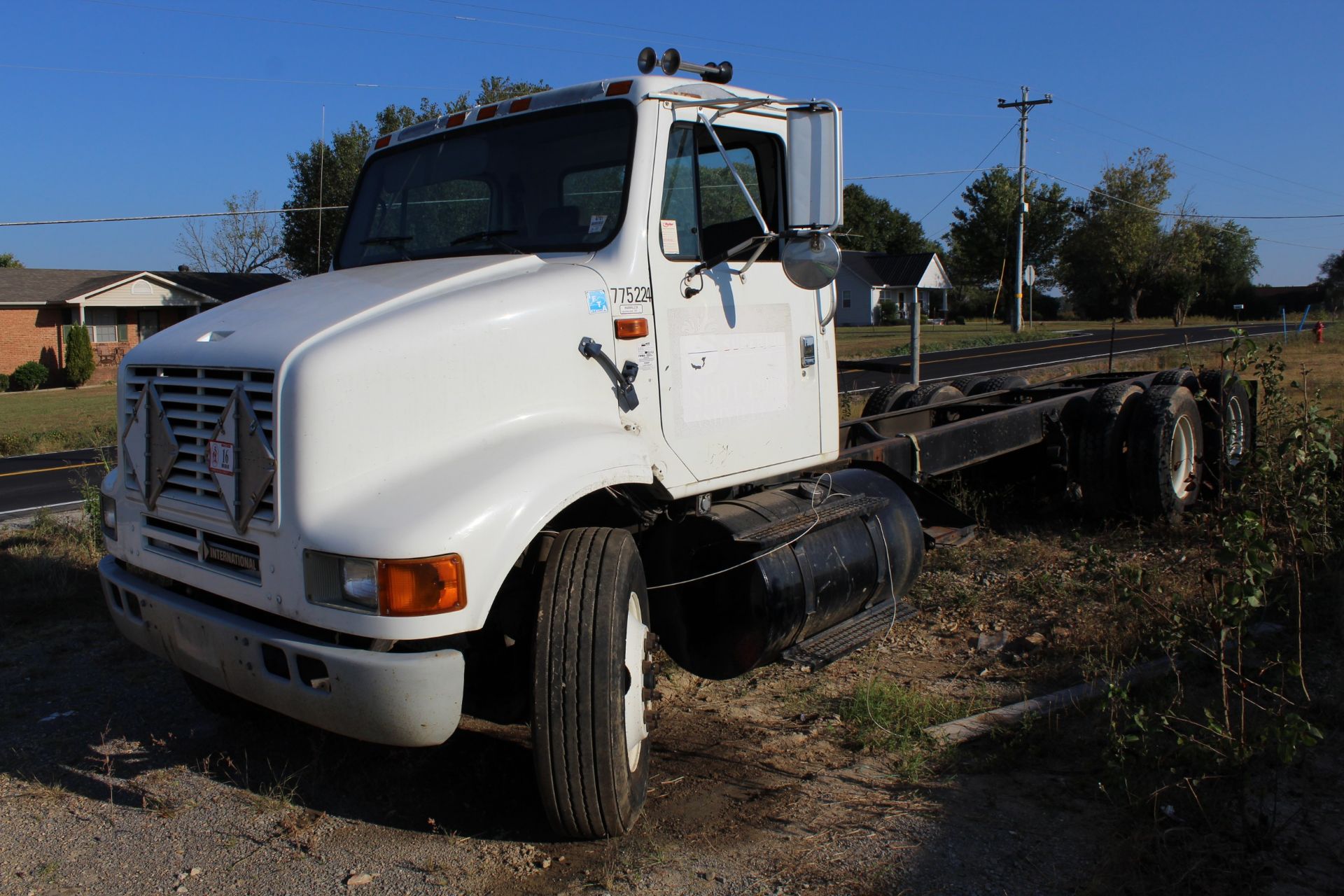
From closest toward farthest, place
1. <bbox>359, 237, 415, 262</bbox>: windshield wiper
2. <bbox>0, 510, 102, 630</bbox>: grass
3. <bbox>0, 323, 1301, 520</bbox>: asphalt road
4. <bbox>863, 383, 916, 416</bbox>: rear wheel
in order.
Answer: <bbox>359, 237, 415, 262</bbox>: windshield wiper → <bbox>0, 510, 102, 630</bbox>: grass → <bbox>863, 383, 916, 416</bbox>: rear wheel → <bbox>0, 323, 1301, 520</bbox>: asphalt road

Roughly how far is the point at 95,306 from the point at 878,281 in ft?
140

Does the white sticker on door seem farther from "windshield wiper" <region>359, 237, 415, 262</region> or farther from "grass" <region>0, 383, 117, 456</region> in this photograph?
"grass" <region>0, 383, 117, 456</region>

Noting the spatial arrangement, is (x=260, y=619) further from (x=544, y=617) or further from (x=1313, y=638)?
(x=1313, y=638)

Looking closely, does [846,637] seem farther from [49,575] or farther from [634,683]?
[49,575]

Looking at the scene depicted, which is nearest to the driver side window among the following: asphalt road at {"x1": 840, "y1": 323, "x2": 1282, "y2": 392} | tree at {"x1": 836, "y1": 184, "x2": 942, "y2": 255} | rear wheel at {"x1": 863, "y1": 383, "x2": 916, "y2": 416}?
rear wheel at {"x1": 863, "y1": 383, "x2": 916, "y2": 416}

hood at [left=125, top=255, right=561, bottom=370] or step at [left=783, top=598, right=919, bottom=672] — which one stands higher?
hood at [left=125, top=255, right=561, bottom=370]

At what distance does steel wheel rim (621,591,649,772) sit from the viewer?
357 centimetres

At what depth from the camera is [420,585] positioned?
3.00 metres

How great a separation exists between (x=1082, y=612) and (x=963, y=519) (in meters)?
0.82

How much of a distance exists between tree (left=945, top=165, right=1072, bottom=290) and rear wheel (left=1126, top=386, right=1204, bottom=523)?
5817cm

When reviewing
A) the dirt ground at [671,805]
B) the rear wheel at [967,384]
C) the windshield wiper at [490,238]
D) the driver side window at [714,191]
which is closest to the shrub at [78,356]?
the rear wheel at [967,384]

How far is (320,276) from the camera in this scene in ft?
14.7

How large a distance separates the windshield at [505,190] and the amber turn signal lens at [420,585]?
1.52 metres

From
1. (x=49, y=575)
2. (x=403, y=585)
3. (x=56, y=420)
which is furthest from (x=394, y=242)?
(x=56, y=420)
